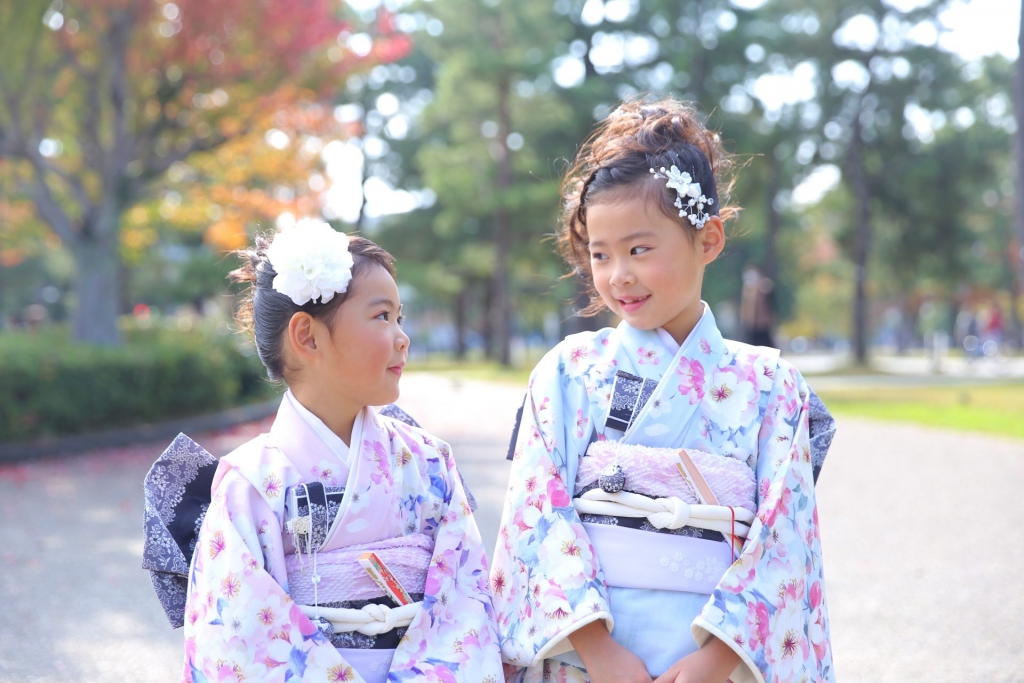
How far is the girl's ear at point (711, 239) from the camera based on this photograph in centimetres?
206

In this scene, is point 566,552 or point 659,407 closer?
point 566,552

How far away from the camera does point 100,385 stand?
8211 millimetres

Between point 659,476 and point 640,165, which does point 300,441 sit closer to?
point 659,476

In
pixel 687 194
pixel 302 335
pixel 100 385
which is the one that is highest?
pixel 687 194

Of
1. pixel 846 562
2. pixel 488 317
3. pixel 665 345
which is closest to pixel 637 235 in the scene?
pixel 665 345

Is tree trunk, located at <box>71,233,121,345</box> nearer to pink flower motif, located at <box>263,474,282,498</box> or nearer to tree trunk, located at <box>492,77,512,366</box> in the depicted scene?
pink flower motif, located at <box>263,474,282,498</box>

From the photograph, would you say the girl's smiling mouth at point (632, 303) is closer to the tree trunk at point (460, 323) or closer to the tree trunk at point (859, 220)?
the tree trunk at point (859, 220)

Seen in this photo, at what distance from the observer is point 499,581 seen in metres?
2.04

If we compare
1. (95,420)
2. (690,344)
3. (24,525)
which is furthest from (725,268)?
(690,344)

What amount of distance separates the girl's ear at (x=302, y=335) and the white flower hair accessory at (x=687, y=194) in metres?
0.81

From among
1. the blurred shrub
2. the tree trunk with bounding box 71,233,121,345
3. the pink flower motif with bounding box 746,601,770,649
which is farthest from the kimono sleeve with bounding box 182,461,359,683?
the tree trunk with bounding box 71,233,121,345

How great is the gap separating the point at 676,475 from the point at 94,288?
9.45 metres

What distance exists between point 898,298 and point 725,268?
52.8 feet

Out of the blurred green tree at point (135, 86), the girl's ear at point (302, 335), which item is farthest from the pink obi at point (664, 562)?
the blurred green tree at point (135, 86)
